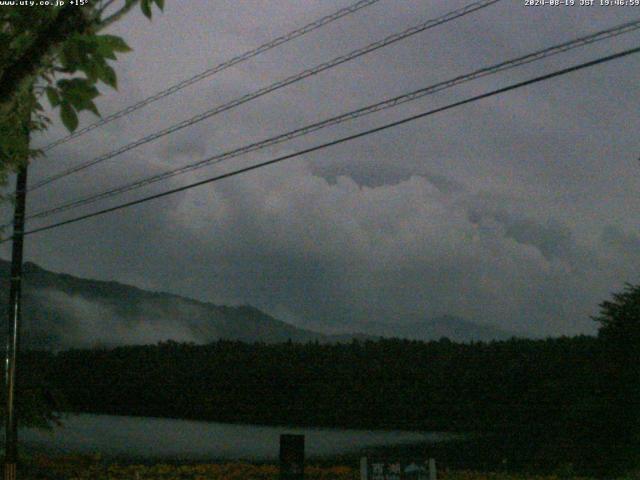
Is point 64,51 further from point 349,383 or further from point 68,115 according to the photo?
point 349,383

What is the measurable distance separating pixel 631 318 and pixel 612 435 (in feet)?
7.80

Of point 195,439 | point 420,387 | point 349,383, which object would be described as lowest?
point 195,439

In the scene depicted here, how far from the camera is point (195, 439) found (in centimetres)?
3378

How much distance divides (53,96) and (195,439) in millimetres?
31141

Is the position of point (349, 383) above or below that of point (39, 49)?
below

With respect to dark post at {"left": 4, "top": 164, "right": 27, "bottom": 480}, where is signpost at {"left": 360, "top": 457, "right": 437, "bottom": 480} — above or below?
below

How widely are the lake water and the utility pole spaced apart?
24.6 ft

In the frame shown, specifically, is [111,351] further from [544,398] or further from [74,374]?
[544,398]

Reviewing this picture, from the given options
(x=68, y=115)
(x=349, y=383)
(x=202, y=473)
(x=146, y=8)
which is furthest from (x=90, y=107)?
(x=349, y=383)

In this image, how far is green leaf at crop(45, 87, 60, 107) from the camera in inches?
157

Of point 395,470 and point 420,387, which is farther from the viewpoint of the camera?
point 420,387

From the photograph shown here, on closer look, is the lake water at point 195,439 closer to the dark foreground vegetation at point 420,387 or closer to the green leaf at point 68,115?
the dark foreground vegetation at point 420,387

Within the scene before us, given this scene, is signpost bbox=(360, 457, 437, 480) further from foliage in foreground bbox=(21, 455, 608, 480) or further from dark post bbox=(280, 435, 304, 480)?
foliage in foreground bbox=(21, 455, 608, 480)

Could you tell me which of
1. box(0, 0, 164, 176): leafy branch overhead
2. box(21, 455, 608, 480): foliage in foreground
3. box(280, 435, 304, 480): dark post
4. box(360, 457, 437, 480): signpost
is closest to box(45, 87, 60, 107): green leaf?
box(0, 0, 164, 176): leafy branch overhead
